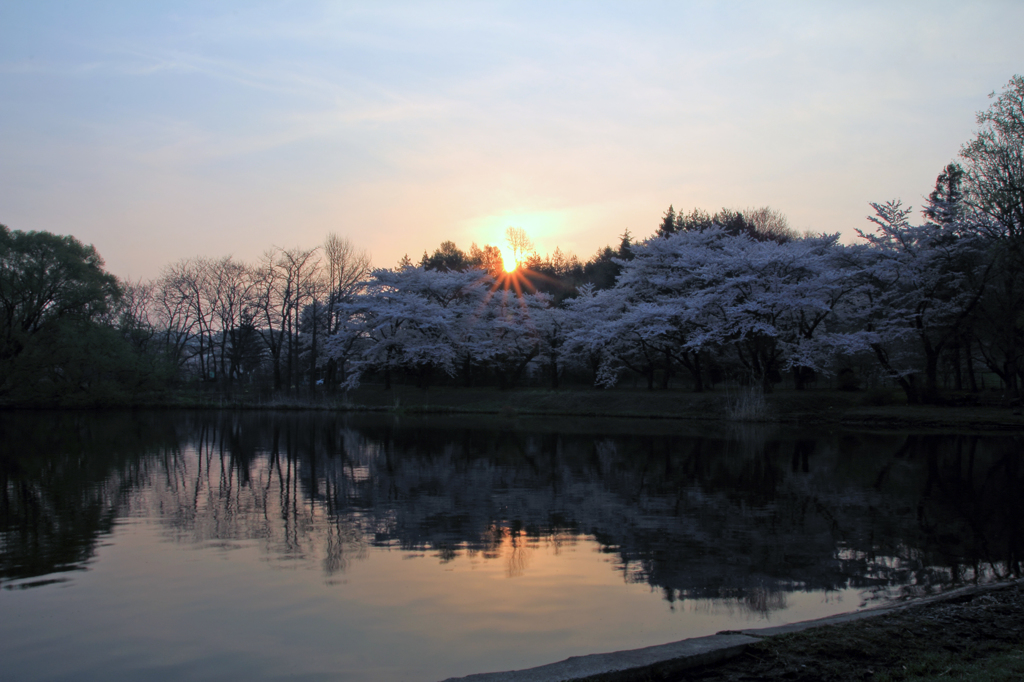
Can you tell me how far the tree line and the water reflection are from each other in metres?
11.6

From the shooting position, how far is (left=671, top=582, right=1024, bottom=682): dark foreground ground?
399 centimetres

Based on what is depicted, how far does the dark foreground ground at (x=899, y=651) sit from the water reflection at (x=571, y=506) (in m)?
1.11

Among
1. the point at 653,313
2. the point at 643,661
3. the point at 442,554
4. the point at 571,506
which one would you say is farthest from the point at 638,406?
the point at 643,661

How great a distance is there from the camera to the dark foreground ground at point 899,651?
3.99 m

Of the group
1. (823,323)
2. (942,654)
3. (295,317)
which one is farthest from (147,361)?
(942,654)

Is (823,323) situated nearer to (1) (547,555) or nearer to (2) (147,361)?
(1) (547,555)

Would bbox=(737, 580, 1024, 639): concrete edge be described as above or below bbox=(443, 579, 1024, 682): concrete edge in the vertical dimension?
below

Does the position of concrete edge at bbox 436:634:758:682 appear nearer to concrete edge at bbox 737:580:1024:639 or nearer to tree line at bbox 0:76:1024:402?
concrete edge at bbox 737:580:1024:639

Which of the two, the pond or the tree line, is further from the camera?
the tree line

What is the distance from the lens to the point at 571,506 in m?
10.6

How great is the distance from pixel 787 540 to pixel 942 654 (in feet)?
13.3

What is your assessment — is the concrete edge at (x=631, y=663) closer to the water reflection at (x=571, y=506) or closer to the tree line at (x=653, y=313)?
the water reflection at (x=571, y=506)

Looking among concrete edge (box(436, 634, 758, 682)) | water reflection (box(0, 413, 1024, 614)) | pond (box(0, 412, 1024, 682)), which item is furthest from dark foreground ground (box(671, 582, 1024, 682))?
water reflection (box(0, 413, 1024, 614))

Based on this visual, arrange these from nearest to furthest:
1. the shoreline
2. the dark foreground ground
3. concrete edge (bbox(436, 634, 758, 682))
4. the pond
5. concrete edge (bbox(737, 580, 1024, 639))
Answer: concrete edge (bbox(436, 634, 758, 682))
the dark foreground ground
concrete edge (bbox(737, 580, 1024, 639))
the pond
the shoreline
